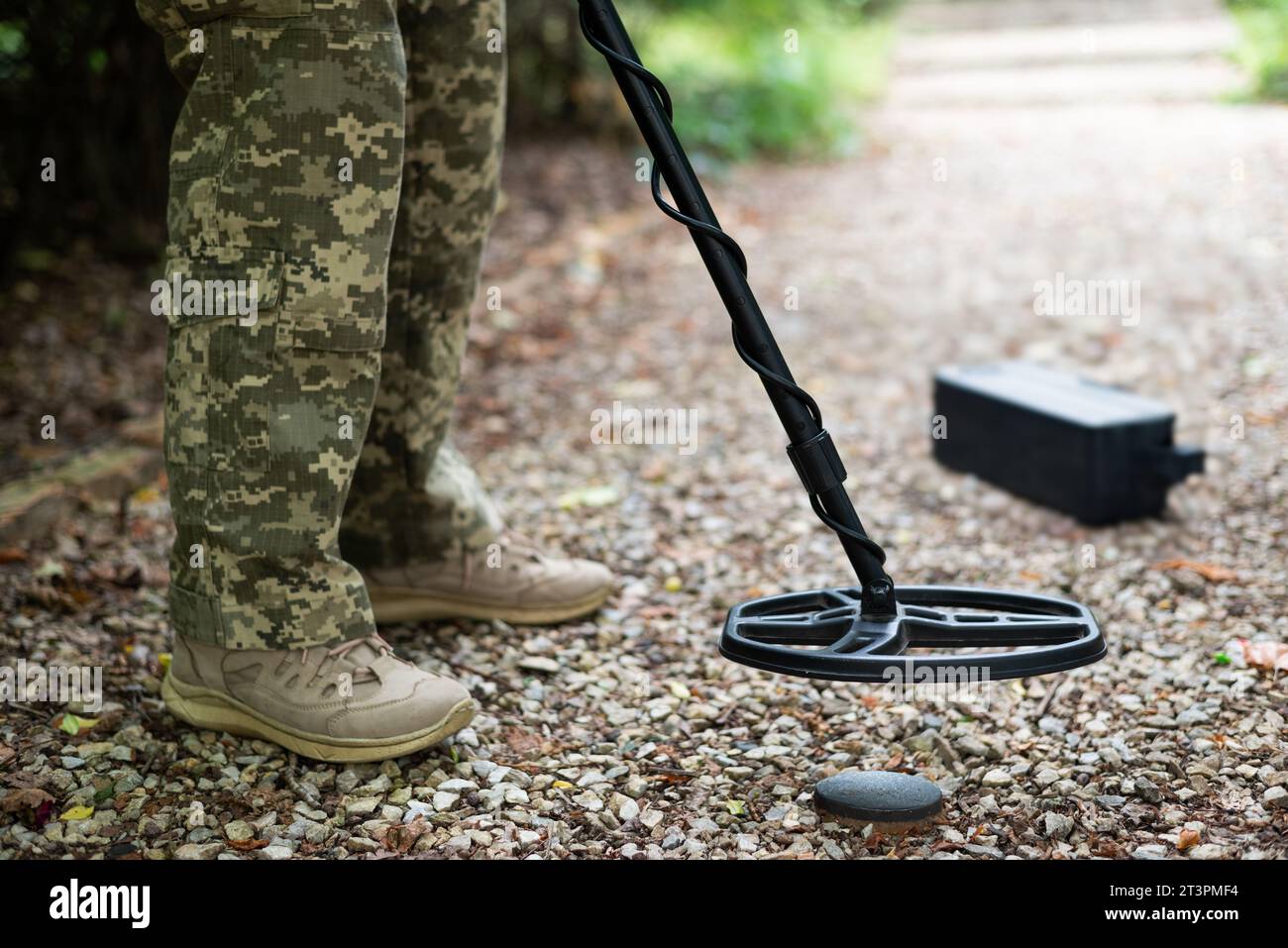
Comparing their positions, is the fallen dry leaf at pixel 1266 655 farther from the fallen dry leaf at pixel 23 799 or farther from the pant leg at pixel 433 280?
the fallen dry leaf at pixel 23 799

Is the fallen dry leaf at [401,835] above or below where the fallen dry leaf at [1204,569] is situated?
Result: below

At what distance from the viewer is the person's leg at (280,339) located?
168 cm

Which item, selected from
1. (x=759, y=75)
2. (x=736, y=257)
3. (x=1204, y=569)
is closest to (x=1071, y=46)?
(x=759, y=75)

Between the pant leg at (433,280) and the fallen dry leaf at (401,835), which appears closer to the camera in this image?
the fallen dry leaf at (401,835)

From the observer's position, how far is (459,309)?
7.23 ft

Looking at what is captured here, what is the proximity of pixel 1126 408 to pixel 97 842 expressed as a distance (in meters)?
2.07

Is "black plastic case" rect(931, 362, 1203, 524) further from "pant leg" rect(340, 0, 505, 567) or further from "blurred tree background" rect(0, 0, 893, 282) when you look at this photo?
"blurred tree background" rect(0, 0, 893, 282)

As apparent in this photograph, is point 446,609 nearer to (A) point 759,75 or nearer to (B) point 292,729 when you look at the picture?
(B) point 292,729

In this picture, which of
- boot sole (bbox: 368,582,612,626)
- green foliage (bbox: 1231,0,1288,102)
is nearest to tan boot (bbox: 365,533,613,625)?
boot sole (bbox: 368,582,612,626)

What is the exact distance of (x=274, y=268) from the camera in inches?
66.7

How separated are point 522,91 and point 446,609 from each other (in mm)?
5010

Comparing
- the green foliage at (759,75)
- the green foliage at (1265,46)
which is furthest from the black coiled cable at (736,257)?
the green foliage at (1265,46)

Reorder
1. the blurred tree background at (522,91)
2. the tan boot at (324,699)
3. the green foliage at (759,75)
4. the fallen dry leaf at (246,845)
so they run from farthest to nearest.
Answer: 1. the green foliage at (759,75)
2. the blurred tree background at (522,91)
3. the tan boot at (324,699)
4. the fallen dry leaf at (246,845)

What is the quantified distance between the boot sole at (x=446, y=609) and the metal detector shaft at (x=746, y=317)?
73 cm
